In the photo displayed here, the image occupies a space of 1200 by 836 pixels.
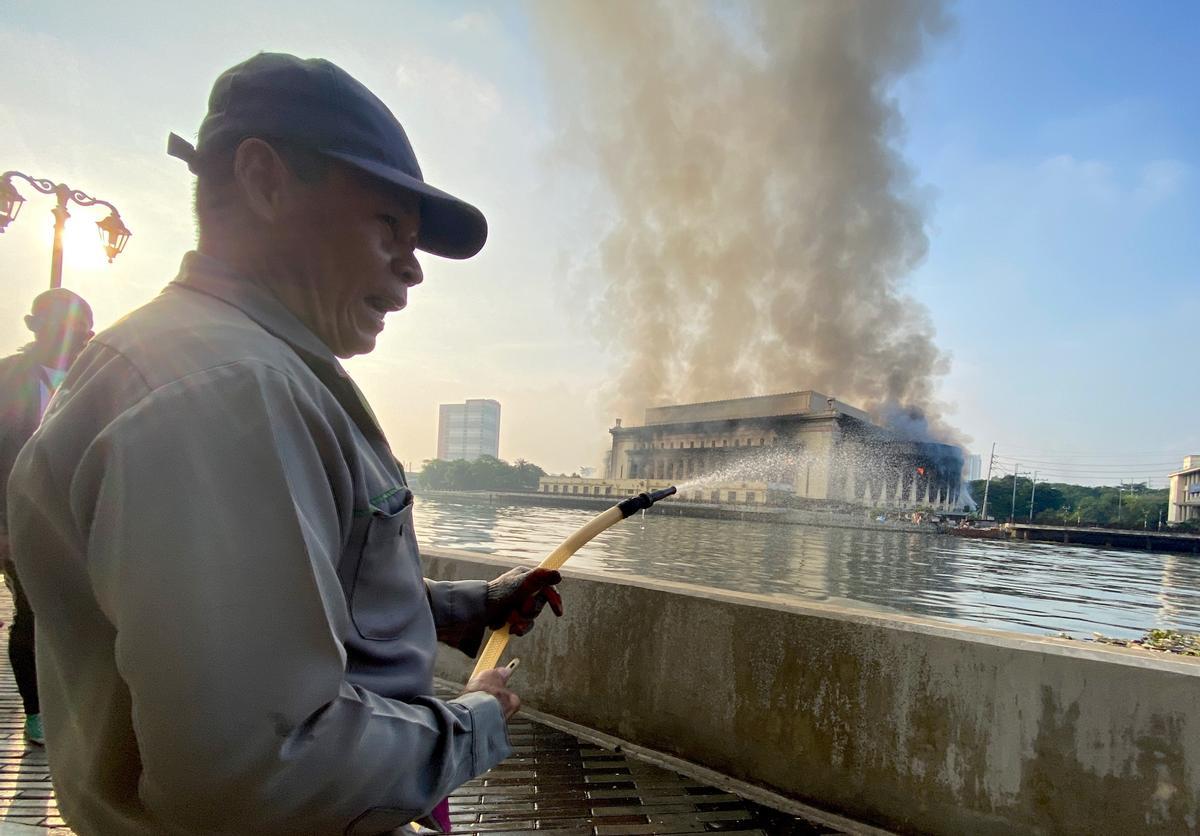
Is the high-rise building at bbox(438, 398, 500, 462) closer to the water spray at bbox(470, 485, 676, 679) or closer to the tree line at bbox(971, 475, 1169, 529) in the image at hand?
the tree line at bbox(971, 475, 1169, 529)

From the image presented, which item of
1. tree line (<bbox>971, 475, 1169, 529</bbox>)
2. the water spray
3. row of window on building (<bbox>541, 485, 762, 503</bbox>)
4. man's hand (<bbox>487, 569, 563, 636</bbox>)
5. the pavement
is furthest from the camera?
tree line (<bbox>971, 475, 1169, 529</bbox>)

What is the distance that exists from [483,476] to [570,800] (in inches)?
5053

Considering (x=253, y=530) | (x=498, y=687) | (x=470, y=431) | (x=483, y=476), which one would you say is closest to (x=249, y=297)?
(x=253, y=530)

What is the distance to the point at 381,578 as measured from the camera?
3.17 feet

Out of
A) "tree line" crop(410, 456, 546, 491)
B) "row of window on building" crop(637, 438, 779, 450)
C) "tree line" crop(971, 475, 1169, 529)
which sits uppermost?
"row of window on building" crop(637, 438, 779, 450)

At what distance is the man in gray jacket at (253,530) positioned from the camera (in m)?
0.69

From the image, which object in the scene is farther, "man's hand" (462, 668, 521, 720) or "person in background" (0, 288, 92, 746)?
"person in background" (0, 288, 92, 746)

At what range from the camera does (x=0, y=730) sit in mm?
3664

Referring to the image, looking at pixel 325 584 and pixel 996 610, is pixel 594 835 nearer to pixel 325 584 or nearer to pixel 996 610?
pixel 325 584

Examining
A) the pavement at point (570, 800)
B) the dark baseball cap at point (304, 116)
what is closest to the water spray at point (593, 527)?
the dark baseball cap at point (304, 116)

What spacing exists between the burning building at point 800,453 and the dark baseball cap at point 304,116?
258 ft

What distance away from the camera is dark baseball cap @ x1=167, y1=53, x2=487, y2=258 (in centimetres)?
103

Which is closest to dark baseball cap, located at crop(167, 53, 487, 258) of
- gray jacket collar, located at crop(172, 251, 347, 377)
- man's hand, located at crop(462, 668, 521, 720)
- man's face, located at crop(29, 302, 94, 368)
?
gray jacket collar, located at crop(172, 251, 347, 377)

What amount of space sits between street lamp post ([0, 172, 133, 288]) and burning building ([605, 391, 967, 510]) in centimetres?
7192
